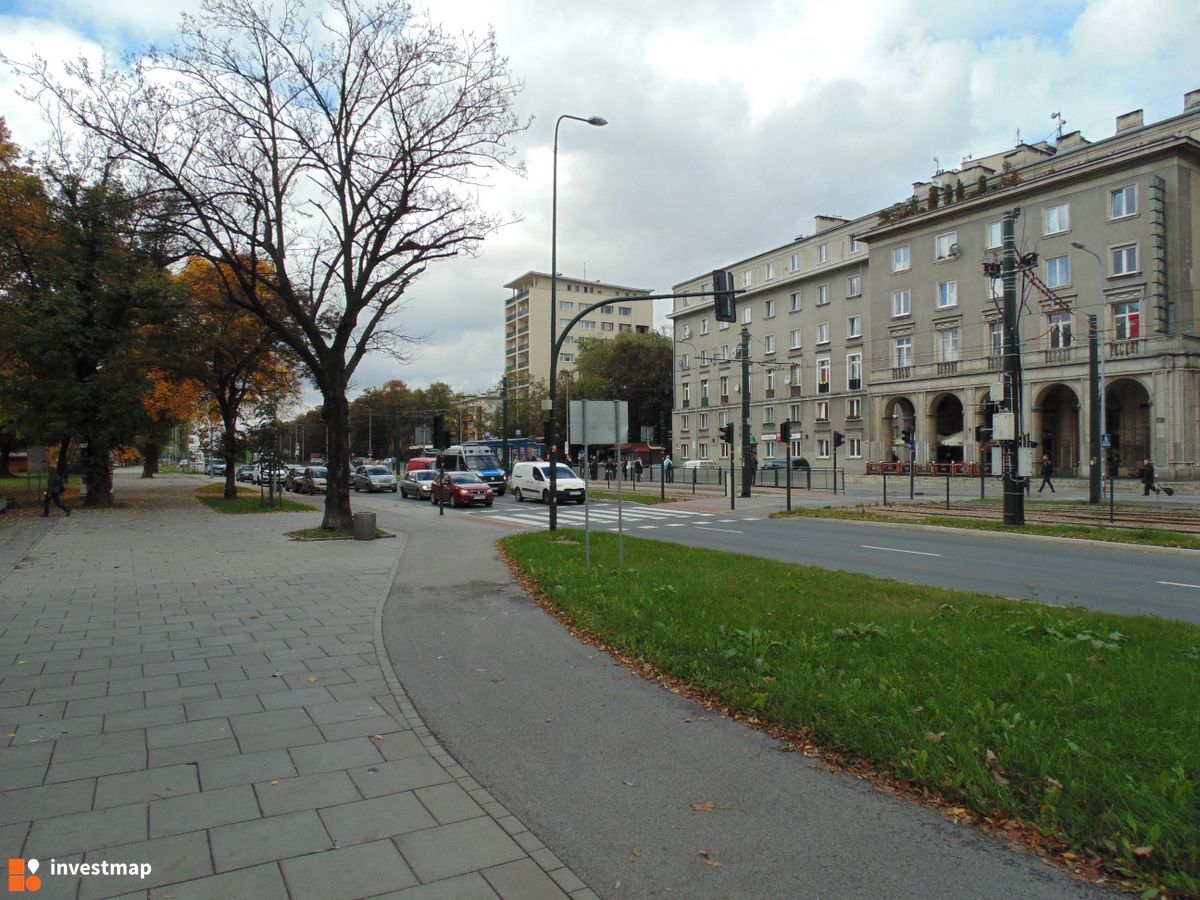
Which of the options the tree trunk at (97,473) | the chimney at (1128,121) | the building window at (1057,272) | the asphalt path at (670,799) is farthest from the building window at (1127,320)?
the tree trunk at (97,473)

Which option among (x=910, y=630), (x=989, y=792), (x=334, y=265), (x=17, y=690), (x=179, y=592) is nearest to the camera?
(x=989, y=792)

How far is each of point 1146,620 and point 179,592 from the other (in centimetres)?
1112

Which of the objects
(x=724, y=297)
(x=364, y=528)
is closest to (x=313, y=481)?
(x=364, y=528)

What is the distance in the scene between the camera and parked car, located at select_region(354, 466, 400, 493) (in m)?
44.8

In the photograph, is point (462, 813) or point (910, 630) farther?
point (910, 630)

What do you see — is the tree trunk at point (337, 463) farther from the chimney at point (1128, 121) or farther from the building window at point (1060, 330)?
the chimney at point (1128, 121)

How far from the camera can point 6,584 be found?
10.4m

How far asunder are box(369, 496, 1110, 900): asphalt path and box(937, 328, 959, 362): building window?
147 ft

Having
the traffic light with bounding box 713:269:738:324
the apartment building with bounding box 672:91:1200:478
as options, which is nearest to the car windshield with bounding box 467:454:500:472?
the traffic light with bounding box 713:269:738:324

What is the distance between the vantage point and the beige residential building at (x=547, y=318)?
11225cm

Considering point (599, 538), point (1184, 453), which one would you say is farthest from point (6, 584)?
point (1184, 453)

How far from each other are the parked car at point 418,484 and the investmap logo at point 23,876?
1313 inches

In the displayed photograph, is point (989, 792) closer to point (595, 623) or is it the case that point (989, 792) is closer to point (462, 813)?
point (462, 813)

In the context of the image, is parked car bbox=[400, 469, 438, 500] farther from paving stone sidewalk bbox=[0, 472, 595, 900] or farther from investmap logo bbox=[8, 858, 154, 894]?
investmap logo bbox=[8, 858, 154, 894]
